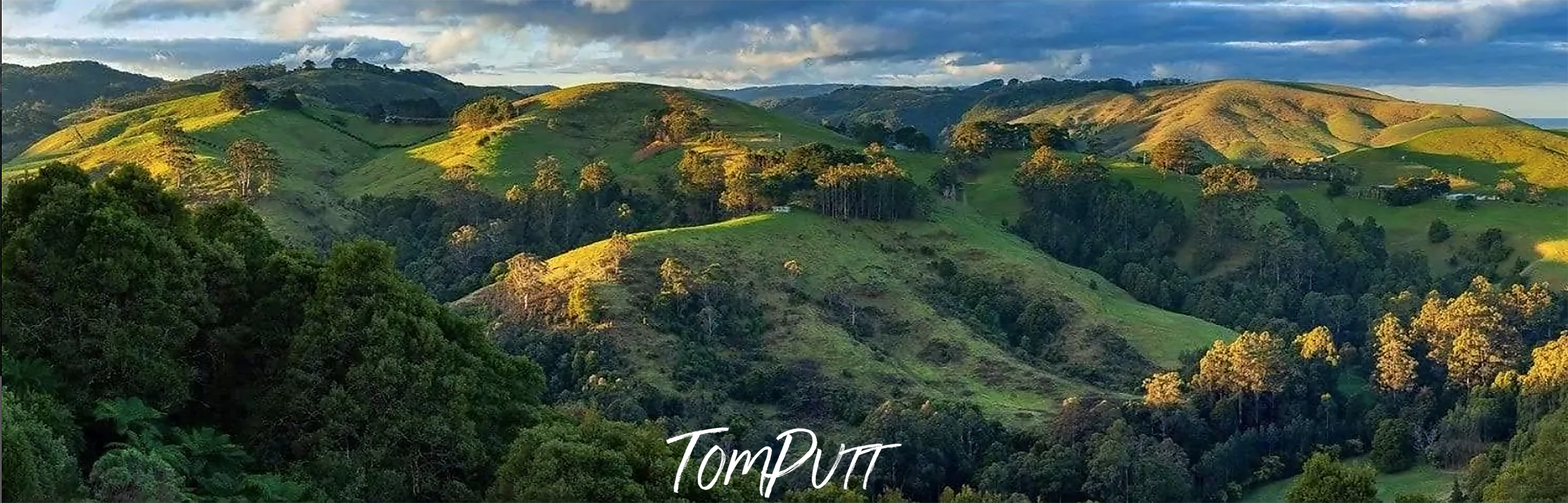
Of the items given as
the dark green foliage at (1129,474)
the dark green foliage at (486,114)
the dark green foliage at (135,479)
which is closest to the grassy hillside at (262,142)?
the dark green foliage at (486,114)

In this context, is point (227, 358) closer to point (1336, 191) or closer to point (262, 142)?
point (262, 142)

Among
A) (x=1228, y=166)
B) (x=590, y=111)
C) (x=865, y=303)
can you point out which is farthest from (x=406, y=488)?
(x=590, y=111)

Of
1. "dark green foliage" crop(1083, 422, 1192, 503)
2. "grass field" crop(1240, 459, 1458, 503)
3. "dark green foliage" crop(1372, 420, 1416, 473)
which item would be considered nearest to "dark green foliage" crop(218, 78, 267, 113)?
"dark green foliage" crop(1083, 422, 1192, 503)

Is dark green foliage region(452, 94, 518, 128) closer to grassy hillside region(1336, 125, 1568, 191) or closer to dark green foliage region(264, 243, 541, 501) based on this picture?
grassy hillside region(1336, 125, 1568, 191)

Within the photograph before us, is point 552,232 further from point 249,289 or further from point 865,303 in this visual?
point 249,289

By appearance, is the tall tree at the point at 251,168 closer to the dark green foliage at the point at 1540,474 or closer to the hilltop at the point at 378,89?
the hilltop at the point at 378,89

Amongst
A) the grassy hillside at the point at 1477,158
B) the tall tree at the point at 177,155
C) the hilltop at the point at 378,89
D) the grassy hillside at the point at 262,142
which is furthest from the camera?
the hilltop at the point at 378,89

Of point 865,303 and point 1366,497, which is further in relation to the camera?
point 865,303
